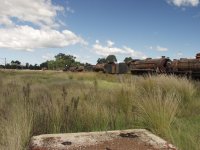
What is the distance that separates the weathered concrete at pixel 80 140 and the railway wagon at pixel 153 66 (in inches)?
809

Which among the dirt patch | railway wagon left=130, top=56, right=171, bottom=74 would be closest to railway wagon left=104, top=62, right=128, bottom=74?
railway wagon left=130, top=56, right=171, bottom=74

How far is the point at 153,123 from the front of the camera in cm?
537

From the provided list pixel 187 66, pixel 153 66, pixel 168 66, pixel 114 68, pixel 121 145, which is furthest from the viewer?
pixel 114 68

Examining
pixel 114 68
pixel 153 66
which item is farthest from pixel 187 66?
pixel 114 68

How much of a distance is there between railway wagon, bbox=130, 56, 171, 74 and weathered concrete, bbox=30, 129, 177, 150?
2054 cm

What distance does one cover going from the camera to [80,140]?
3201 mm

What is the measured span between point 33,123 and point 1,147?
837mm

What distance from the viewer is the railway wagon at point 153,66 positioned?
81.8 feet

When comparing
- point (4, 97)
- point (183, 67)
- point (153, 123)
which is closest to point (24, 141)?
point (153, 123)

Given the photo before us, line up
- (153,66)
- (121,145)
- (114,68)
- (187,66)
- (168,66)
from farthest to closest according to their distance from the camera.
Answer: (114,68) → (153,66) → (168,66) → (187,66) → (121,145)

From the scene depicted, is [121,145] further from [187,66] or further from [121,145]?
[187,66]

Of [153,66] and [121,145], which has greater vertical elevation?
[153,66]

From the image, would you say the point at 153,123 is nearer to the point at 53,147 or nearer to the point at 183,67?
the point at 53,147

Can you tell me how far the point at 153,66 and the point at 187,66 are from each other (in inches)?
176
